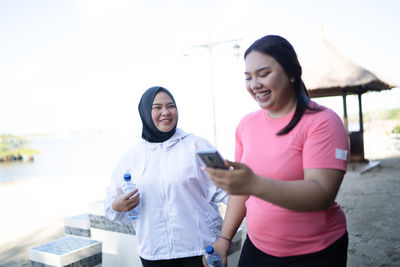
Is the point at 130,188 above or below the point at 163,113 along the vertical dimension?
below

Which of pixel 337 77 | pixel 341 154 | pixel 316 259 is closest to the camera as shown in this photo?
pixel 341 154

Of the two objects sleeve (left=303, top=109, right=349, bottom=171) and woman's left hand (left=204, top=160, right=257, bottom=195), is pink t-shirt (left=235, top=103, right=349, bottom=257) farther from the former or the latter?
woman's left hand (left=204, top=160, right=257, bottom=195)

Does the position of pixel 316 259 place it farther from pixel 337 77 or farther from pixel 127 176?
pixel 337 77

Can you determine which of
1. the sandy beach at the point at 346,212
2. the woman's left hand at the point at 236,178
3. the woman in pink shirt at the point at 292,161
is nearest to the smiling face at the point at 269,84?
the woman in pink shirt at the point at 292,161

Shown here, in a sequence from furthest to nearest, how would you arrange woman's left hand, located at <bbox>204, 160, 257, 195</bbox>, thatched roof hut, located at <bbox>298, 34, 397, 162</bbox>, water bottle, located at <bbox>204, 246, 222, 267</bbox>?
1. thatched roof hut, located at <bbox>298, 34, 397, 162</bbox>
2. water bottle, located at <bbox>204, 246, 222, 267</bbox>
3. woman's left hand, located at <bbox>204, 160, 257, 195</bbox>

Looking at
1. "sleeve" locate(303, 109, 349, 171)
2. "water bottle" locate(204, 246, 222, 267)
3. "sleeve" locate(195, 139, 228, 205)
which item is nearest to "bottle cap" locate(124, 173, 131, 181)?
"sleeve" locate(195, 139, 228, 205)

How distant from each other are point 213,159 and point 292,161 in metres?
0.38

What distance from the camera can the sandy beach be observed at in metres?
4.43

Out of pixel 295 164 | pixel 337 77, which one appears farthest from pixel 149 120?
pixel 337 77

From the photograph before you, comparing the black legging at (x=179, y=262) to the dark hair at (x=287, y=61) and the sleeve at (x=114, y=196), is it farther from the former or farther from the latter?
the dark hair at (x=287, y=61)

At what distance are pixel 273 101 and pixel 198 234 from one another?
3.72 feet

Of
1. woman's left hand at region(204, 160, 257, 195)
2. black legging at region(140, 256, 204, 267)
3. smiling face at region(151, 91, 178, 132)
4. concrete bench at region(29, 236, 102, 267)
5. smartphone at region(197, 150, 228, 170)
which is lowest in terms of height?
concrete bench at region(29, 236, 102, 267)

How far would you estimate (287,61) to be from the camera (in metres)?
1.36

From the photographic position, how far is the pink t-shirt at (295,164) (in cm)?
123
